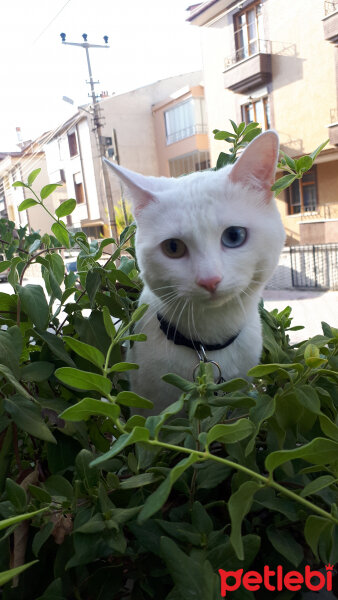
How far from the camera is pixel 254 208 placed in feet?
2.31

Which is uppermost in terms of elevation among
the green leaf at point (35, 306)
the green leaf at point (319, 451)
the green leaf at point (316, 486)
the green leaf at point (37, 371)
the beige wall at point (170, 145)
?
the beige wall at point (170, 145)

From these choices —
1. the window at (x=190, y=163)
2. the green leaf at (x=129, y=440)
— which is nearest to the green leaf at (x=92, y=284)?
the green leaf at (x=129, y=440)

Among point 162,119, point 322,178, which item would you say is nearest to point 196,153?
point 162,119

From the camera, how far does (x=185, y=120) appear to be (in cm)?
1139

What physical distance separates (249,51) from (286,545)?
30.5 ft

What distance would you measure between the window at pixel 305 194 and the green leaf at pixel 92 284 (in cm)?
764

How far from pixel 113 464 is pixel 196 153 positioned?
11740mm

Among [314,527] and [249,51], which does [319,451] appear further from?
[249,51]

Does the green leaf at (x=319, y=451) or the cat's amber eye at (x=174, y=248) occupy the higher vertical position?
the cat's amber eye at (x=174, y=248)

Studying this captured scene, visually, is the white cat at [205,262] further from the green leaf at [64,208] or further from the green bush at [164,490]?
the green bush at [164,490]

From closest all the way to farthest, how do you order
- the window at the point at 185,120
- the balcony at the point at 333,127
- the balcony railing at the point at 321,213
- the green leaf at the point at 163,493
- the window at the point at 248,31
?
the green leaf at the point at 163,493 < the balcony at the point at 333,127 < the balcony railing at the point at 321,213 < the window at the point at 248,31 < the window at the point at 185,120

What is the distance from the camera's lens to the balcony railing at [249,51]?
7.63m

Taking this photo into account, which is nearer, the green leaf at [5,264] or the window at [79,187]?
the green leaf at [5,264]

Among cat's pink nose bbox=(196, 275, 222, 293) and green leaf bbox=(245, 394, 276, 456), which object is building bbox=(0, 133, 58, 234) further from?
green leaf bbox=(245, 394, 276, 456)
